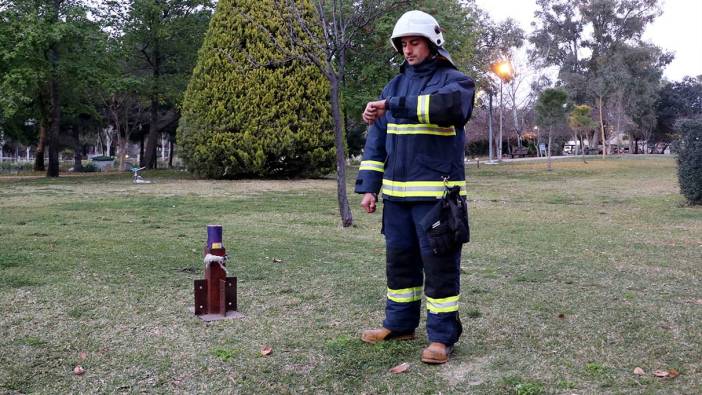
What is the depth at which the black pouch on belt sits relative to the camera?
3812 mm

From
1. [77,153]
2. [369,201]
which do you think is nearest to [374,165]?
[369,201]

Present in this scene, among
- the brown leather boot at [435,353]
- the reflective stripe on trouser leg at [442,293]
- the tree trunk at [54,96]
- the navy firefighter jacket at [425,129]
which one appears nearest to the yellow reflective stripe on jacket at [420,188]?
the navy firefighter jacket at [425,129]

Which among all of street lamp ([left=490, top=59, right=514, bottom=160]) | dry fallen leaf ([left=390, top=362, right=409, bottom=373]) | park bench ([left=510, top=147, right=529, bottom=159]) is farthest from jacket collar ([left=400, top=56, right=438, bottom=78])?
park bench ([left=510, top=147, right=529, bottom=159])

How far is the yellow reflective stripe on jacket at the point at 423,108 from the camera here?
3.74m

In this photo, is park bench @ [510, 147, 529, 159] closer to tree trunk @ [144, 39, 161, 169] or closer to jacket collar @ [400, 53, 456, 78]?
tree trunk @ [144, 39, 161, 169]

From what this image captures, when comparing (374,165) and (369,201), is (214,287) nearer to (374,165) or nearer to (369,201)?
(369,201)

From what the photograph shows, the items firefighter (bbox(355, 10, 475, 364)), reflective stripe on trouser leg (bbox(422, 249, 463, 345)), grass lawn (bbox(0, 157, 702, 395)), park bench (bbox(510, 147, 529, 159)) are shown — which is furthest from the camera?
park bench (bbox(510, 147, 529, 159))

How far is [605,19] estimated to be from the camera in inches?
2201

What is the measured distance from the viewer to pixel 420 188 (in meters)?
3.93

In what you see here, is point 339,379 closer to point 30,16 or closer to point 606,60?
point 30,16

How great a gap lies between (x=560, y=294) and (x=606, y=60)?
2138 inches

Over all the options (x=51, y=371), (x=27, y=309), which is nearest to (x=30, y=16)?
(x=27, y=309)

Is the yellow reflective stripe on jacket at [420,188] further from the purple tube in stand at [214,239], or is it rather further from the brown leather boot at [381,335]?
the purple tube in stand at [214,239]

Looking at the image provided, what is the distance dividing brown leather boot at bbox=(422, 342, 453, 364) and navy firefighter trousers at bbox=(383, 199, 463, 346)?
0.04 m
